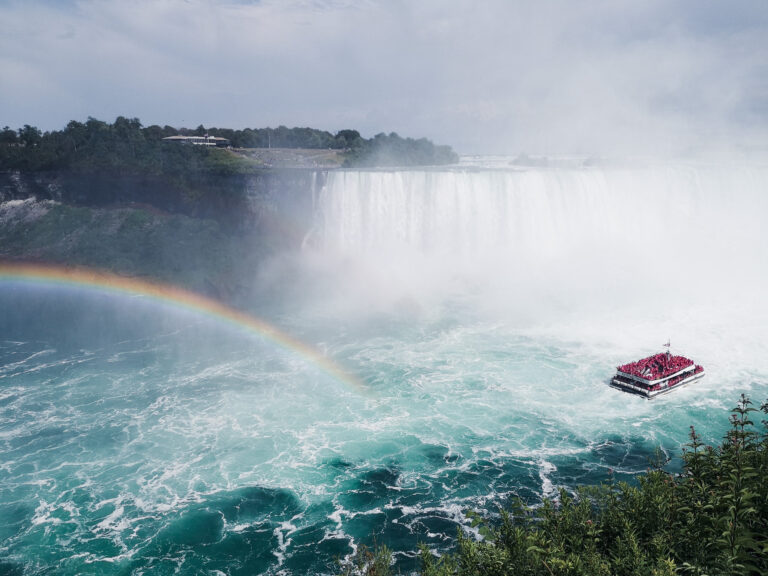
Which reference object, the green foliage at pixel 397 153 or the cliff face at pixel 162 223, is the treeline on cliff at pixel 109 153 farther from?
Result: the green foliage at pixel 397 153

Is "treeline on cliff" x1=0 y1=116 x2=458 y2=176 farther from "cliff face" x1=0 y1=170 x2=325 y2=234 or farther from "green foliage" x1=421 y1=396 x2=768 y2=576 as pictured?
"green foliage" x1=421 y1=396 x2=768 y2=576

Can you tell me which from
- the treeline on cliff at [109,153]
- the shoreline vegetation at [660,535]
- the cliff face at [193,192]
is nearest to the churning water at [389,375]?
the cliff face at [193,192]

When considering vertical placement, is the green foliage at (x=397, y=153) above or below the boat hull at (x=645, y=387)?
above

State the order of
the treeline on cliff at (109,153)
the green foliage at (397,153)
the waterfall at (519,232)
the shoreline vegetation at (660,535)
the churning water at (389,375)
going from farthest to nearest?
the green foliage at (397,153) < the treeline on cliff at (109,153) < the waterfall at (519,232) < the churning water at (389,375) < the shoreline vegetation at (660,535)

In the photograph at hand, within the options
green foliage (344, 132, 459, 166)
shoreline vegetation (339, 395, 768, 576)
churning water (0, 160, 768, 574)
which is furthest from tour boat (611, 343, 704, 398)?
green foliage (344, 132, 459, 166)

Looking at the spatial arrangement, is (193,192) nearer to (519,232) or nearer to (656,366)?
Result: (519,232)

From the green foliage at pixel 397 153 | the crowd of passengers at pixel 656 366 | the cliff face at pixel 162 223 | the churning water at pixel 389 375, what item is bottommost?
the churning water at pixel 389 375

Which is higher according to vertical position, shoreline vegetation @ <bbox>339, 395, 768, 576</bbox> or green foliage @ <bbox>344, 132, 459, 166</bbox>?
green foliage @ <bbox>344, 132, 459, 166</bbox>
